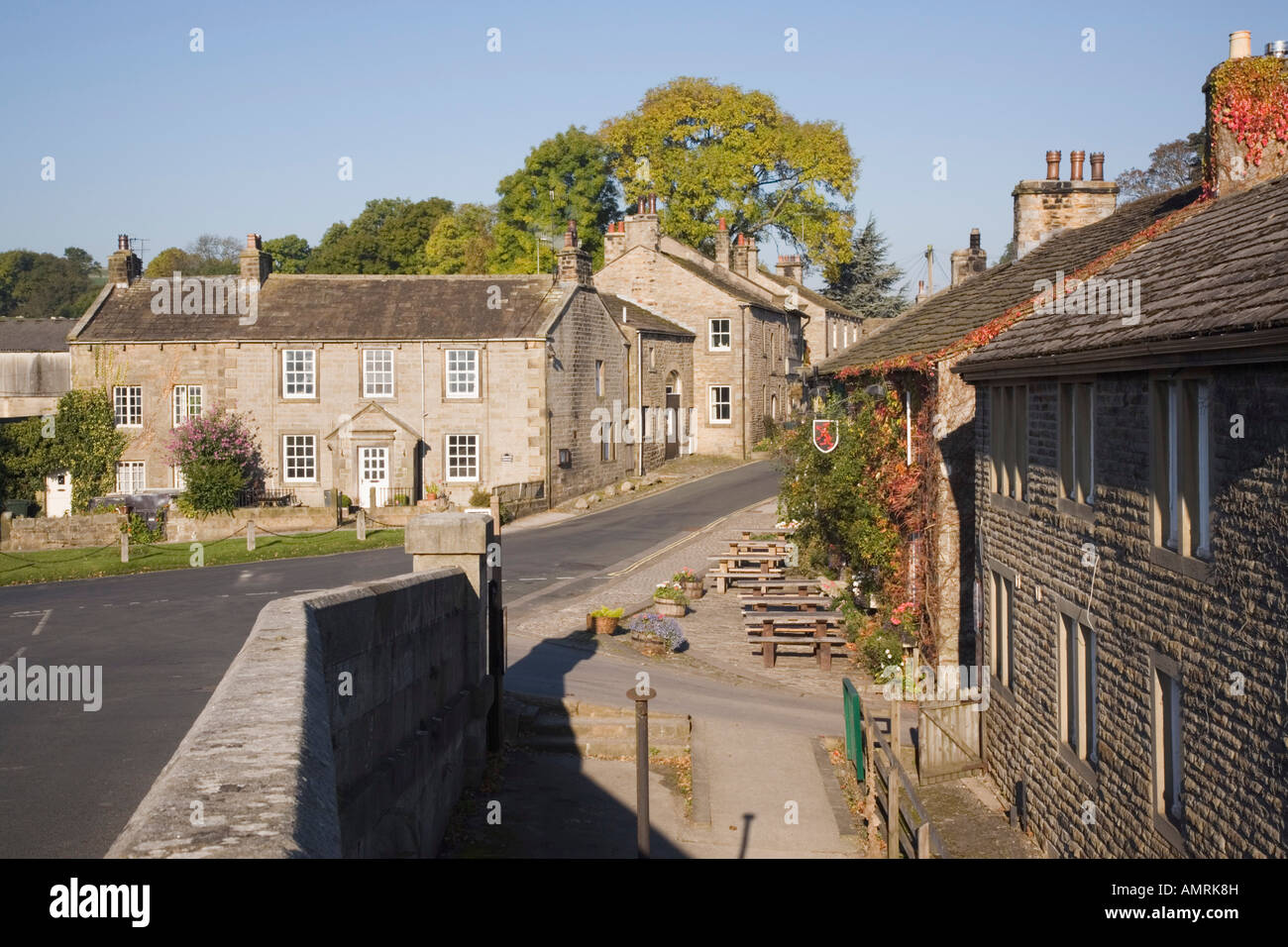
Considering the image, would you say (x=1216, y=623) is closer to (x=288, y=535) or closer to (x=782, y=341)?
(x=288, y=535)

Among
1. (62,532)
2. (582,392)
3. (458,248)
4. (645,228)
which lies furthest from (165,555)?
(458,248)

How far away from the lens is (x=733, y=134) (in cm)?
6444

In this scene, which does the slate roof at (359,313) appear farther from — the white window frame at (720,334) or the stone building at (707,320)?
the white window frame at (720,334)

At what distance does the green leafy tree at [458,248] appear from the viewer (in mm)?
71875

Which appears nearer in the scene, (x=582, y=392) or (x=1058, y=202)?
(x=1058, y=202)

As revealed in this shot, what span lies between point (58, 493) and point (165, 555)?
12.7 metres

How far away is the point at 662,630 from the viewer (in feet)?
68.8

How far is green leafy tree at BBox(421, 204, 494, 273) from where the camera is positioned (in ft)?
236

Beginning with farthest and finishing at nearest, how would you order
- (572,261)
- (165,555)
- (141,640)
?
(572,261)
(165,555)
(141,640)

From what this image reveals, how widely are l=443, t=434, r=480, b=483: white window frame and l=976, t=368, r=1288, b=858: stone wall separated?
28.0 metres

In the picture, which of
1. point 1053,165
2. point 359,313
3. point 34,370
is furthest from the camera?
point 34,370

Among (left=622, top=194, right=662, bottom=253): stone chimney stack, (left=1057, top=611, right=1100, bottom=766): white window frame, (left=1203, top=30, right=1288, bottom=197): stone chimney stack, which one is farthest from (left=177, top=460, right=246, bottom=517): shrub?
(left=1057, top=611, right=1100, bottom=766): white window frame

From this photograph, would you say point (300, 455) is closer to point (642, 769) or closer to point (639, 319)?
point (639, 319)
